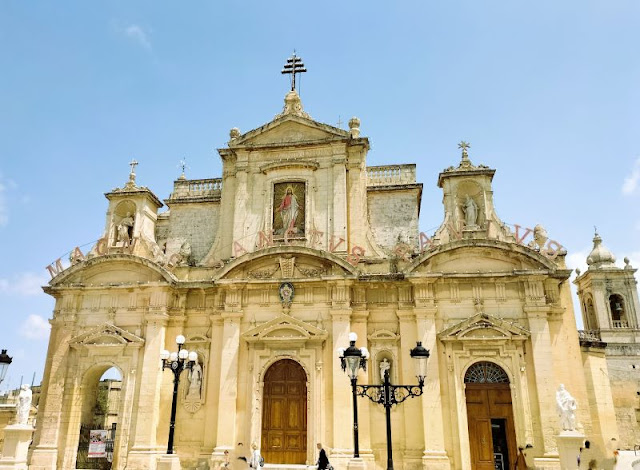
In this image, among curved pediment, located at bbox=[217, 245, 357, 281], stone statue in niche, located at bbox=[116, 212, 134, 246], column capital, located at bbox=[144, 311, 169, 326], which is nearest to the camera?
curved pediment, located at bbox=[217, 245, 357, 281]

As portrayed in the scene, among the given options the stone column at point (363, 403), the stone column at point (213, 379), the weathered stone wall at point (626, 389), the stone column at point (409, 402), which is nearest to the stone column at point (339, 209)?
the stone column at point (363, 403)

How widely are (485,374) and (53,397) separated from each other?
16.4 metres

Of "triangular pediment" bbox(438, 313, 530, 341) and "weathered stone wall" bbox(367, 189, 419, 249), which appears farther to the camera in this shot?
"weathered stone wall" bbox(367, 189, 419, 249)

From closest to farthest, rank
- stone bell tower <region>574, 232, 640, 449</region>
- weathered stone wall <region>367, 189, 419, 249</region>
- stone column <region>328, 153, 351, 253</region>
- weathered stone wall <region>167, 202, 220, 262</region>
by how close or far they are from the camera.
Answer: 1. stone column <region>328, 153, 351, 253</region>
2. weathered stone wall <region>367, 189, 419, 249</region>
3. weathered stone wall <region>167, 202, 220, 262</region>
4. stone bell tower <region>574, 232, 640, 449</region>

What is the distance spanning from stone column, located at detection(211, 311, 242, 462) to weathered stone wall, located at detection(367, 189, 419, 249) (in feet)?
23.6

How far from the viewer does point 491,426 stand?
61.7 feet

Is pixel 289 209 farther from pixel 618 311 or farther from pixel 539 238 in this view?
pixel 618 311

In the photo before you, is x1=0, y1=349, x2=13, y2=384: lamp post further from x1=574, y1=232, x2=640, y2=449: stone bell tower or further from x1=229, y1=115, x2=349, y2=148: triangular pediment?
x1=574, y1=232, x2=640, y2=449: stone bell tower

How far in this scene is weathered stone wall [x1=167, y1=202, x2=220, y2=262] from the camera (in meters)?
24.5

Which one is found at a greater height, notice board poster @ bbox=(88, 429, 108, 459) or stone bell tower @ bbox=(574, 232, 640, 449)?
stone bell tower @ bbox=(574, 232, 640, 449)

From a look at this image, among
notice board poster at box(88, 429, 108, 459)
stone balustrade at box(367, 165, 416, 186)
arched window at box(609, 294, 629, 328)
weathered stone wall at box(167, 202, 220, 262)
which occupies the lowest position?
notice board poster at box(88, 429, 108, 459)

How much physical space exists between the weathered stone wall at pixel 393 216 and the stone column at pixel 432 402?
167 inches

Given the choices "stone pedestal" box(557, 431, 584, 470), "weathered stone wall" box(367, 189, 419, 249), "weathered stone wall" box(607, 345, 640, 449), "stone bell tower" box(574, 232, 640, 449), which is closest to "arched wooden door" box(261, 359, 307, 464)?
"weathered stone wall" box(367, 189, 419, 249)

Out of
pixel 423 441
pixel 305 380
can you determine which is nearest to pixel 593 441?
pixel 423 441
